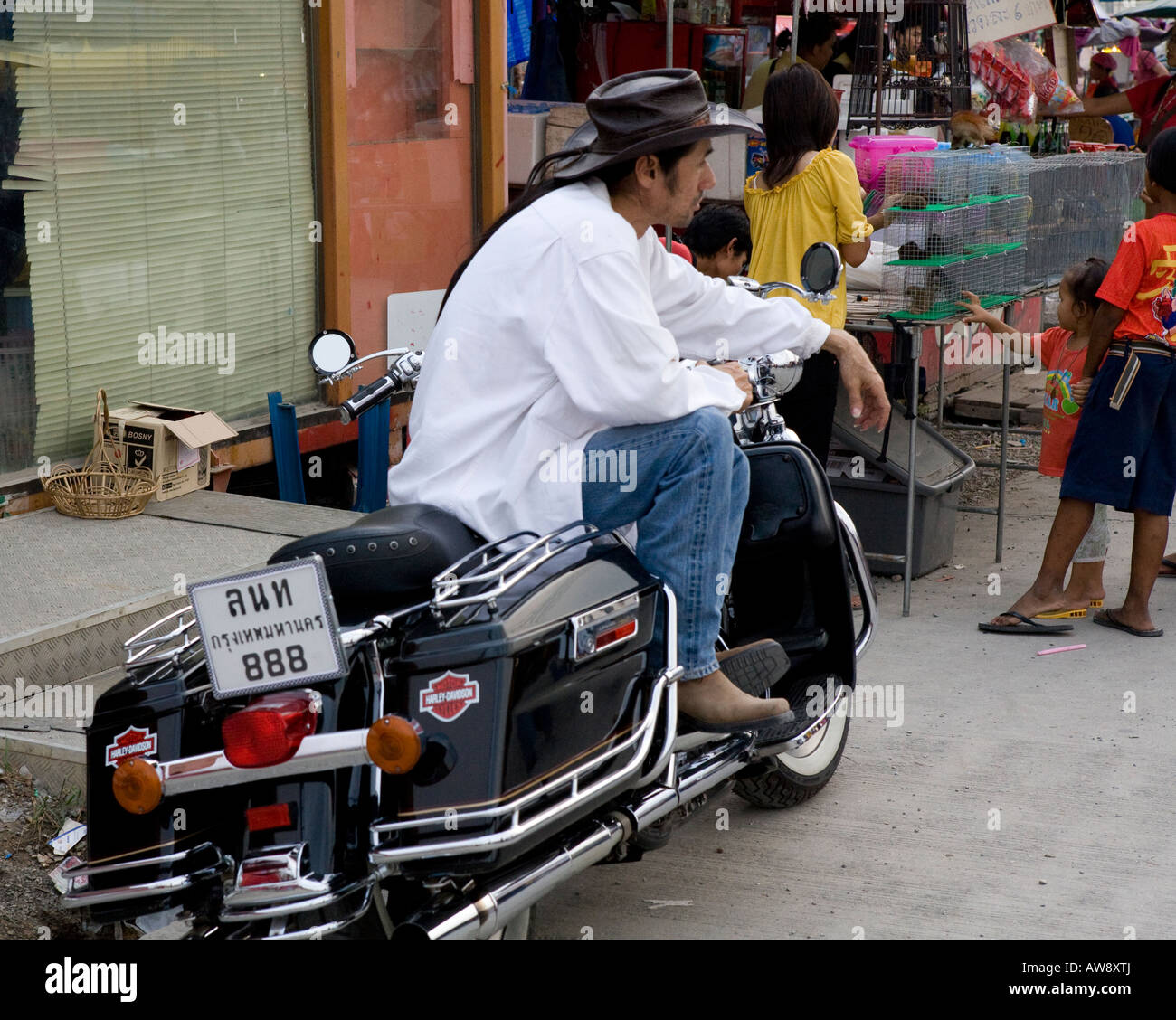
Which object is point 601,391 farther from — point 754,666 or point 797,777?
point 797,777

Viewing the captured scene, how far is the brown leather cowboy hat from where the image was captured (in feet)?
10.1

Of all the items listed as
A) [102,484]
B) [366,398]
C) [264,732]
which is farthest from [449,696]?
[102,484]

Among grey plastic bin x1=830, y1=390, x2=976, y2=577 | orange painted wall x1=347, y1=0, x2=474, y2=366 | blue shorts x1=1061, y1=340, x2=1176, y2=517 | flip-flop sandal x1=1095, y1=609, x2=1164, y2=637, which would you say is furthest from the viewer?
orange painted wall x1=347, y1=0, x2=474, y2=366

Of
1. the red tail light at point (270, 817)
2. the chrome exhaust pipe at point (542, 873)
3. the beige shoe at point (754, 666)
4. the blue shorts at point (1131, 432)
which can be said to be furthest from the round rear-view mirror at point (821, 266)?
the blue shorts at point (1131, 432)

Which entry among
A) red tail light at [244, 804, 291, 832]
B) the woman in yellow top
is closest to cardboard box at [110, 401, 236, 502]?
the woman in yellow top

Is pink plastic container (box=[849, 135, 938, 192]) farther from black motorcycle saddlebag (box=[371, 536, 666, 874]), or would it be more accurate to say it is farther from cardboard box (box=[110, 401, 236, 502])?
black motorcycle saddlebag (box=[371, 536, 666, 874])

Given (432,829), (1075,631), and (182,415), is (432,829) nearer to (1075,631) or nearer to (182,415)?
(182,415)

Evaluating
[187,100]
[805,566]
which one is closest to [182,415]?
[187,100]

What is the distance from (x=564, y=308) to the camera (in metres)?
2.88

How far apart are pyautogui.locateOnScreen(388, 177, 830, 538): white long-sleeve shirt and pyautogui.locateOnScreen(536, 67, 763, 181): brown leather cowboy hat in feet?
0.30

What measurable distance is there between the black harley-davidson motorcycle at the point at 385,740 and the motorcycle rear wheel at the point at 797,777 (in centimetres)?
104

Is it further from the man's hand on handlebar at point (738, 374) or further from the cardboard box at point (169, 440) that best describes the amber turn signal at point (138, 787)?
the cardboard box at point (169, 440)

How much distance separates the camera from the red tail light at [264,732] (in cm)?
240
